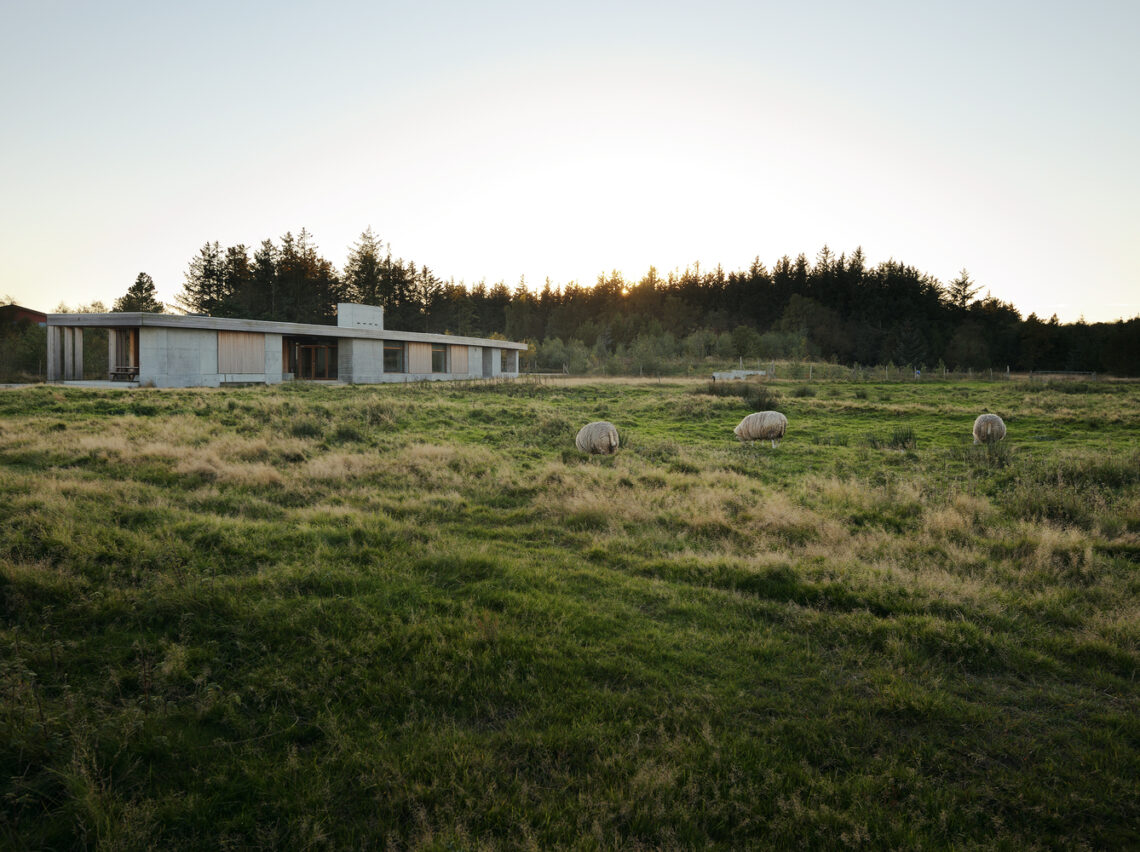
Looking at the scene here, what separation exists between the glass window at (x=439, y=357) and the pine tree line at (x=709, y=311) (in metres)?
21.3

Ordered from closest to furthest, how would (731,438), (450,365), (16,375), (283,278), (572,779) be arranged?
1. (572,779)
2. (731,438)
3. (16,375)
4. (450,365)
5. (283,278)

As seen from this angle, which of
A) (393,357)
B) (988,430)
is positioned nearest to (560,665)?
(988,430)

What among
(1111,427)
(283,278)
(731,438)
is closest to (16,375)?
(283,278)

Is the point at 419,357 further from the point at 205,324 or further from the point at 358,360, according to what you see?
the point at 205,324

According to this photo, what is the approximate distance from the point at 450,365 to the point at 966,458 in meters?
34.8

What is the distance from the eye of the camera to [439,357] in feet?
139

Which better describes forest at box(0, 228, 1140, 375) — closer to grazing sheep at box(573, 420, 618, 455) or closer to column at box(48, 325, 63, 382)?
column at box(48, 325, 63, 382)

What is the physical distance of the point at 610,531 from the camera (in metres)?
8.08

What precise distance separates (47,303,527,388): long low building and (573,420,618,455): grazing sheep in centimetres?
2204

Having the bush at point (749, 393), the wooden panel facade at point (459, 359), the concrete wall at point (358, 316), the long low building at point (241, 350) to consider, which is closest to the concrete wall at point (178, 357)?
the long low building at point (241, 350)

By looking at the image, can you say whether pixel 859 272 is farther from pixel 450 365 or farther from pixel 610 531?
pixel 610 531

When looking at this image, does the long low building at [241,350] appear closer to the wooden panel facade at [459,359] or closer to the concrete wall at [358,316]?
the concrete wall at [358,316]

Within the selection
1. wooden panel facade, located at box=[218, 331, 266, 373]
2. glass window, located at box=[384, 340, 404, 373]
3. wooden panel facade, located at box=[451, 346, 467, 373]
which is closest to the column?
wooden panel facade, located at box=[218, 331, 266, 373]

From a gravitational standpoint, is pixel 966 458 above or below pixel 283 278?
below
